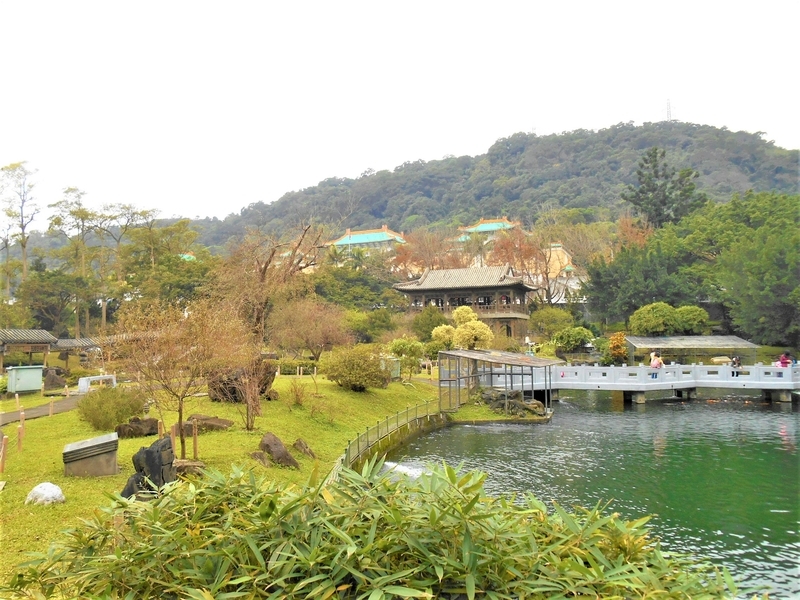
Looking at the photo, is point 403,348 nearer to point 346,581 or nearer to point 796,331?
point 796,331

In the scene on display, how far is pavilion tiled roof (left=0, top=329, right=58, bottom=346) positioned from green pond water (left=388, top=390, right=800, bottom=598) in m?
16.5

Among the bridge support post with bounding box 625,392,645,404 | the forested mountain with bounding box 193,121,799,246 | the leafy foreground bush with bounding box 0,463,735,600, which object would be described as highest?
the forested mountain with bounding box 193,121,799,246

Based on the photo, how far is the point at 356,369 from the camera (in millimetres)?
22625

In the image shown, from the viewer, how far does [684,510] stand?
11844mm

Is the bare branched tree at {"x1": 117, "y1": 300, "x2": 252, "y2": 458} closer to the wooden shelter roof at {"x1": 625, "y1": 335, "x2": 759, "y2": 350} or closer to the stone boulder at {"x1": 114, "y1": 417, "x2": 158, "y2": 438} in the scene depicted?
the stone boulder at {"x1": 114, "y1": 417, "x2": 158, "y2": 438}

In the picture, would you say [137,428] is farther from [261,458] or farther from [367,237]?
[367,237]

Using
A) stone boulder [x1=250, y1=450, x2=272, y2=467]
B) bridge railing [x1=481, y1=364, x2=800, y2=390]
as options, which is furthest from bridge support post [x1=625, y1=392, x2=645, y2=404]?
stone boulder [x1=250, y1=450, x2=272, y2=467]

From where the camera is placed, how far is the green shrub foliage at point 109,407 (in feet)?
45.3

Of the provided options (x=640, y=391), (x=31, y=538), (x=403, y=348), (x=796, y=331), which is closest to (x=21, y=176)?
(x=403, y=348)

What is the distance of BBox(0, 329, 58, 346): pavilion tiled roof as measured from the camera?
24.0 meters

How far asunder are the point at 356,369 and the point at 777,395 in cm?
1740

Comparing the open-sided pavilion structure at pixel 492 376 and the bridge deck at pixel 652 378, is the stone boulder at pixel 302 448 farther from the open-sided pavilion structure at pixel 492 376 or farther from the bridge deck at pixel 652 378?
the bridge deck at pixel 652 378

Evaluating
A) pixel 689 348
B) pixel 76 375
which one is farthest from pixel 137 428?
pixel 689 348

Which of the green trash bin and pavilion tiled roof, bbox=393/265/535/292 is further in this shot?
pavilion tiled roof, bbox=393/265/535/292
